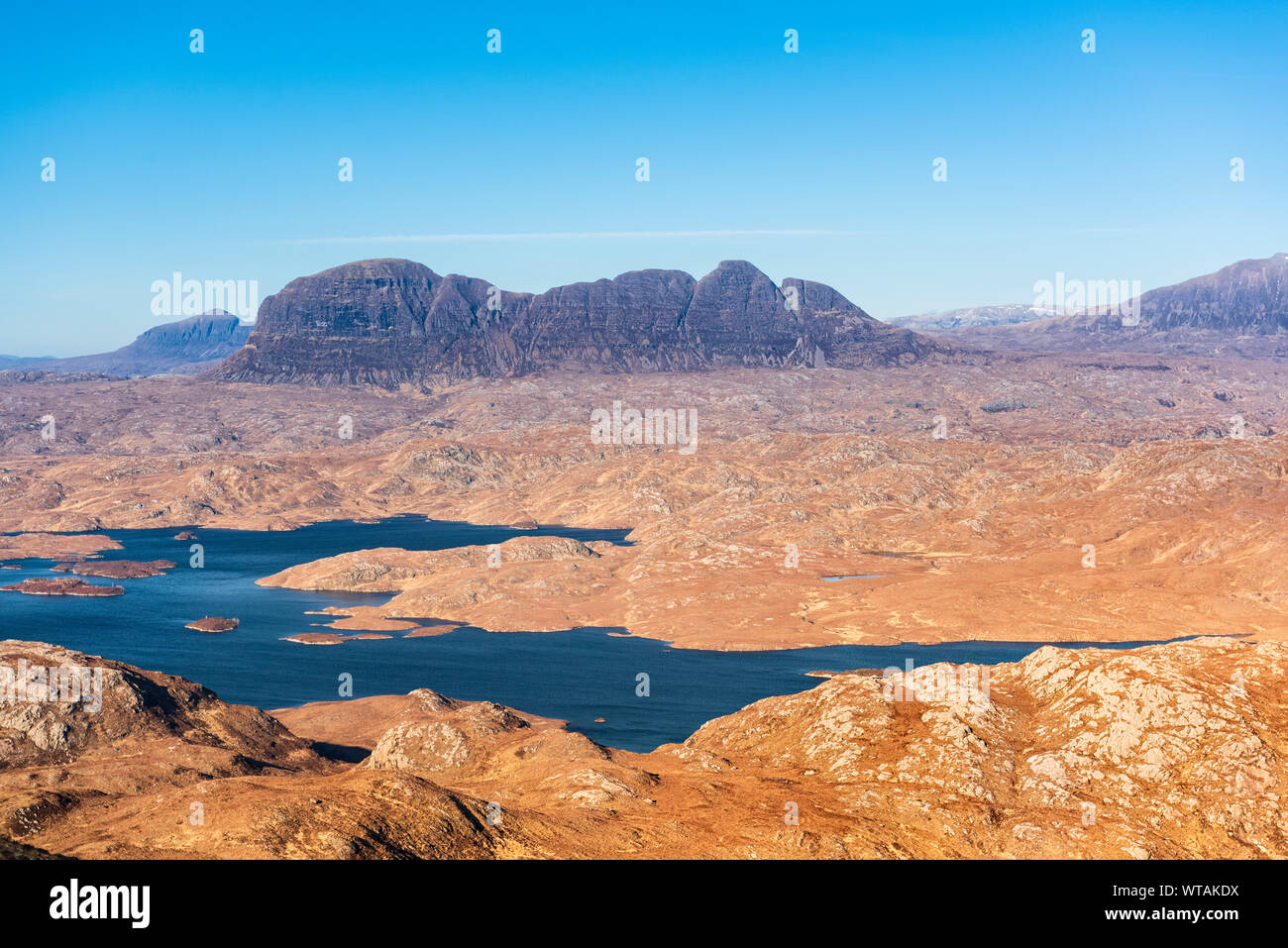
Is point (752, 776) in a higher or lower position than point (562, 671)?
higher

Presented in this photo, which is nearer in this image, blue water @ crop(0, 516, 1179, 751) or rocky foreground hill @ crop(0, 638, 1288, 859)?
rocky foreground hill @ crop(0, 638, 1288, 859)

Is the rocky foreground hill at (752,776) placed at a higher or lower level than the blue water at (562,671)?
higher

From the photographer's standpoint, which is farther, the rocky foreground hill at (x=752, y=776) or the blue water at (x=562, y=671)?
the blue water at (x=562, y=671)

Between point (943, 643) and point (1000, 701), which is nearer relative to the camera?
point (1000, 701)
